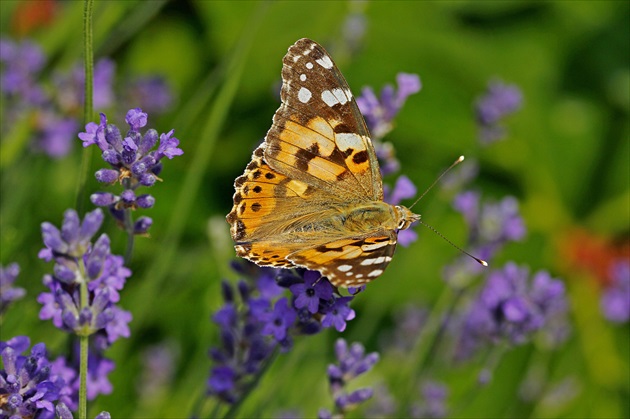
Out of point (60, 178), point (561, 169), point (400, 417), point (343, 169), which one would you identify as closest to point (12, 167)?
point (60, 178)

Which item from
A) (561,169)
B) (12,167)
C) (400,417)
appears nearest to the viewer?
(400,417)

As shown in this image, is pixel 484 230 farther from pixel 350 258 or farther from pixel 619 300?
pixel 619 300

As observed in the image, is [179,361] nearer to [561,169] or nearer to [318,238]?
[318,238]

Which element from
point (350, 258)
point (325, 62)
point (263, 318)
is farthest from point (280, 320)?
point (325, 62)

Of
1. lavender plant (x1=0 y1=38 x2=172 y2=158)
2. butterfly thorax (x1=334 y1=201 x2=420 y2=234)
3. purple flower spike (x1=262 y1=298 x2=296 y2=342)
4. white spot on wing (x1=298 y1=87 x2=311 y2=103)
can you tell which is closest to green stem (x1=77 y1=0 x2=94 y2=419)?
purple flower spike (x1=262 y1=298 x2=296 y2=342)

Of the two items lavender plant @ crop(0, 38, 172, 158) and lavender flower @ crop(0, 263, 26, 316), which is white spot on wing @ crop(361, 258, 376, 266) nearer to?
lavender flower @ crop(0, 263, 26, 316)
